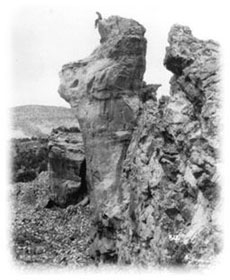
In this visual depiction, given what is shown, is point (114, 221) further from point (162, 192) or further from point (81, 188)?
point (81, 188)

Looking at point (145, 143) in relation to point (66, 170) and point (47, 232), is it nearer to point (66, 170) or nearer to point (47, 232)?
point (47, 232)

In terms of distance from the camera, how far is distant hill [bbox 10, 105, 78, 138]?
228ft

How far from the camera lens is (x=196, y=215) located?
14.0 m

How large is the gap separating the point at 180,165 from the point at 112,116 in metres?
5.07

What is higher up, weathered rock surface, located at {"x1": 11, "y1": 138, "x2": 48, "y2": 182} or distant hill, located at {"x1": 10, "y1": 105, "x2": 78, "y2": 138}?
weathered rock surface, located at {"x1": 11, "y1": 138, "x2": 48, "y2": 182}

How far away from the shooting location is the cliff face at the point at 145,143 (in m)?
14.1

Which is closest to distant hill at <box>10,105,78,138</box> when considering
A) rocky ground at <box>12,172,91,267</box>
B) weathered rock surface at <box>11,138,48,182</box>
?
weathered rock surface at <box>11,138,48,182</box>

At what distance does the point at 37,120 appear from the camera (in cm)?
7675

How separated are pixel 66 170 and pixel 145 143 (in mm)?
11490

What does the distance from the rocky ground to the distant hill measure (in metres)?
35.9

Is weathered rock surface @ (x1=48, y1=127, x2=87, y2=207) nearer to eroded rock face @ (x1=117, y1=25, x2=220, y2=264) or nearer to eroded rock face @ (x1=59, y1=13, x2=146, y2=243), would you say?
eroded rock face @ (x1=59, y1=13, x2=146, y2=243)

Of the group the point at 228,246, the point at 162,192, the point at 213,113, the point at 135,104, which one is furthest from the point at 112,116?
A: the point at 228,246

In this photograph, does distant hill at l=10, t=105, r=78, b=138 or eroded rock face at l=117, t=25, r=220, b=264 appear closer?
eroded rock face at l=117, t=25, r=220, b=264

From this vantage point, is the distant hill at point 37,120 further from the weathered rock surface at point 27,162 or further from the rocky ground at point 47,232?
the rocky ground at point 47,232
